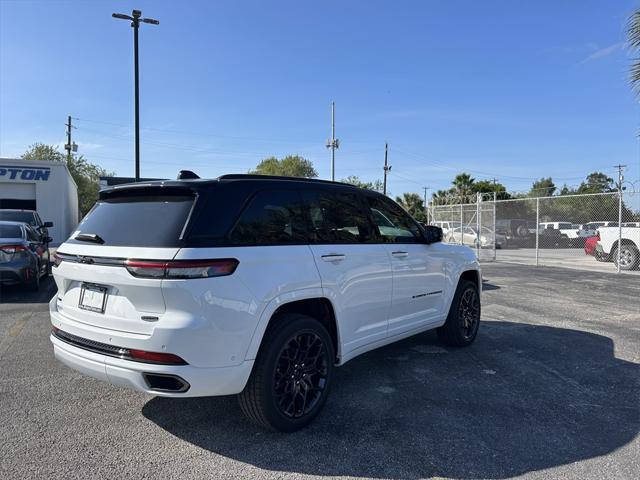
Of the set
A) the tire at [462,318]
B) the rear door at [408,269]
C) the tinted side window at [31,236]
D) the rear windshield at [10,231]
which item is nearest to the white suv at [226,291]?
the rear door at [408,269]

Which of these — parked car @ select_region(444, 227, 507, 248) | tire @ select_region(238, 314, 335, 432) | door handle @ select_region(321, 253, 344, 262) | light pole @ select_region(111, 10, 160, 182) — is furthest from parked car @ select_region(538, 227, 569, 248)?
tire @ select_region(238, 314, 335, 432)

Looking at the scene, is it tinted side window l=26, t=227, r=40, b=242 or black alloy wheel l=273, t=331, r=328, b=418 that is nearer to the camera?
black alloy wheel l=273, t=331, r=328, b=418

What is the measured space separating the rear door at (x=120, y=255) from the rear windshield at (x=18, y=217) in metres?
11.0

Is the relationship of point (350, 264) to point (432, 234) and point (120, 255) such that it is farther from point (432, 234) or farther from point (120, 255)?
point (120, 255)

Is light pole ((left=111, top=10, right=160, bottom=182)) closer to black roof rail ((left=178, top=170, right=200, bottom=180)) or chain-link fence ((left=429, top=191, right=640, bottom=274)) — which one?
chain-link fence ((left=429, top=191, right=640, bottom=274))

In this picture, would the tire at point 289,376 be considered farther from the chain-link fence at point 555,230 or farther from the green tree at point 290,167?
the green tree at point 290,167

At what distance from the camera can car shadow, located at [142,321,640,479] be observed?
3.16 m

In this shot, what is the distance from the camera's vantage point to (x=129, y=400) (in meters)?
4.12

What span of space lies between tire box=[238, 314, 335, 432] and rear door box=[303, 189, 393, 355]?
0.31 m

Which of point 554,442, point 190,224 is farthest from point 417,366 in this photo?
point 190,224

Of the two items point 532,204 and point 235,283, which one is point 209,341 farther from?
point 532,204

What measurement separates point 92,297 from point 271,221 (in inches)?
53.3

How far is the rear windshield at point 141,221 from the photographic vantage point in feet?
10.4

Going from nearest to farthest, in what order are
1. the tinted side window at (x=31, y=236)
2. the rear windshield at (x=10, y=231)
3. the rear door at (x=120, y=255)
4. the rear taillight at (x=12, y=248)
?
the rear door at (x=120, y=255) < the rear taillight at (x=12, y=248) < the rear windshield at (x=10, y=231) < the tinted side window at (x=31, y=236)
